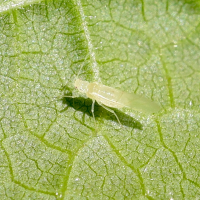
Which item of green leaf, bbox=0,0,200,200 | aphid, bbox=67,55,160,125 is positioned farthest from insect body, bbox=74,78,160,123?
green leaf, bbox=0,0,200,200

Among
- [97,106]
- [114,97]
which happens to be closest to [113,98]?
[114,97]

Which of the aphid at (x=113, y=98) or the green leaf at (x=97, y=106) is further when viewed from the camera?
the aphid at (x=113, y=98)

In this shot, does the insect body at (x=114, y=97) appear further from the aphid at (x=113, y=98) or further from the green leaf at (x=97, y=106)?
the green leaf at (x=97, y=106)

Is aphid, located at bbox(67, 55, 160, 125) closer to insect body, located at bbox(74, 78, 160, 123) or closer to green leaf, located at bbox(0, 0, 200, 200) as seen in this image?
insect body, located at bbox(74, 78, 160, 123)

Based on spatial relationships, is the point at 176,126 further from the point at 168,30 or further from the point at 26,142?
the point at 26,142

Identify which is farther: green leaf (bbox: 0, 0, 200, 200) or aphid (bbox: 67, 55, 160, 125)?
aphid (bbox: 67, 55, 160, 125)

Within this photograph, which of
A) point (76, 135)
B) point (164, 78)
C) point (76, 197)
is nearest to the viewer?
point (76, 197)

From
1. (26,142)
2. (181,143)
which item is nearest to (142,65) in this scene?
(181,143)

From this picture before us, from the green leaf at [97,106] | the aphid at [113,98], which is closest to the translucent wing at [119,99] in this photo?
the aphid at [113,98]
